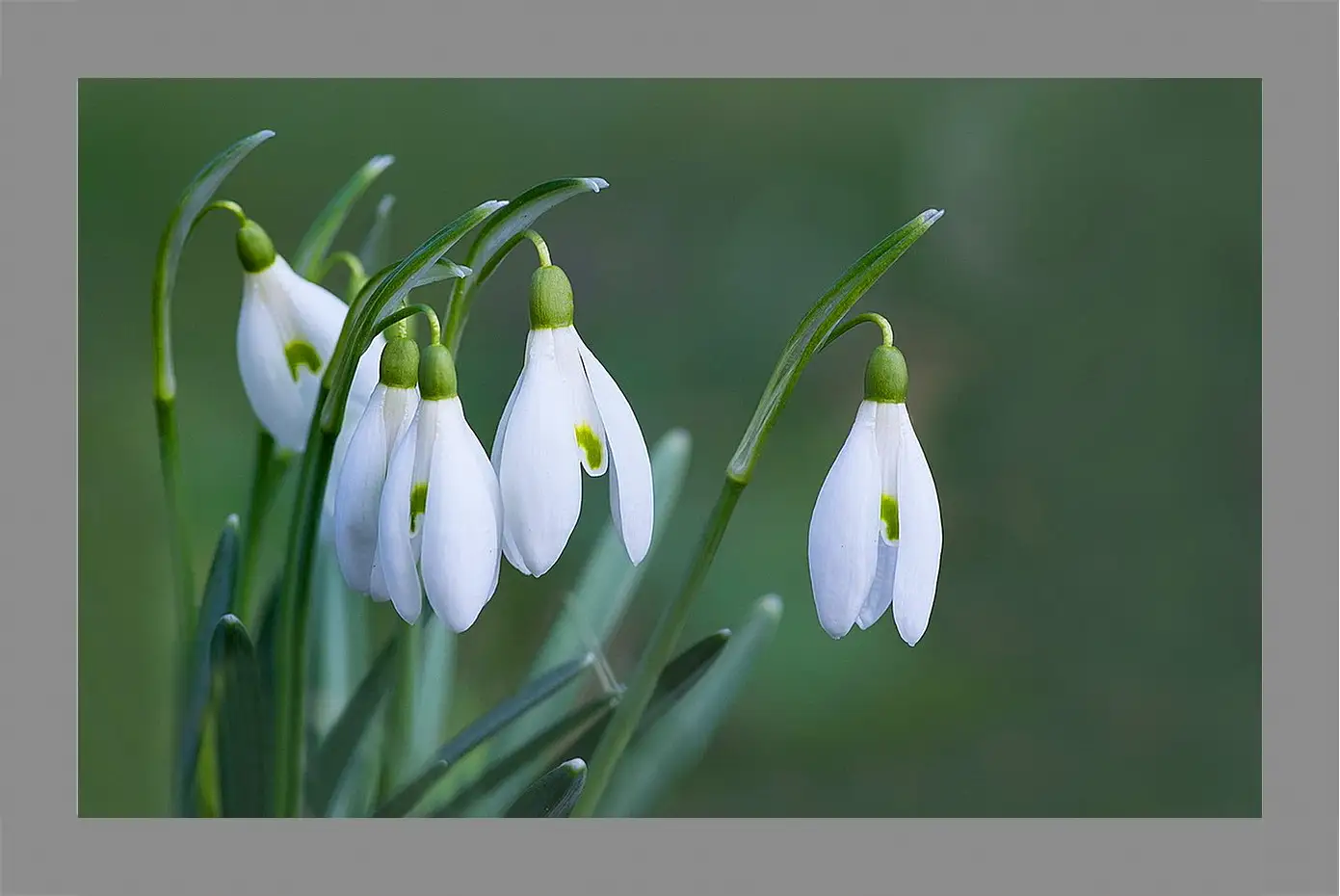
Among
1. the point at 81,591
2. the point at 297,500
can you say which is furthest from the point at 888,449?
the point at 81,591

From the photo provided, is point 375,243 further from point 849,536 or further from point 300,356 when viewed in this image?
point 849,536

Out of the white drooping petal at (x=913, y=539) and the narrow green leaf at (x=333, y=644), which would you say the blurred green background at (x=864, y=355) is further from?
the white drooping petal at (x=913, y=539)

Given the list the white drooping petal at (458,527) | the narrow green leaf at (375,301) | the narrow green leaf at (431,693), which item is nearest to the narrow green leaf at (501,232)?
the narrow green leaf at (375,301)

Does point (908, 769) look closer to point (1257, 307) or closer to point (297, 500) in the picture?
point (1257, 307)

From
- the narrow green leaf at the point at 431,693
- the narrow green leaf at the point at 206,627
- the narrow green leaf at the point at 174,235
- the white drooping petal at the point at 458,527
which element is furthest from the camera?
the narrow green leaf at the point at 431,693

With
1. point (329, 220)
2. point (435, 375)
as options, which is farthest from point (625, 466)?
point (329, 220)

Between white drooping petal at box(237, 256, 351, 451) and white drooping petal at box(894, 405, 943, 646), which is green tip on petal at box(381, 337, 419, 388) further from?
white drooping petal at box(894, 405, 943, 646)
